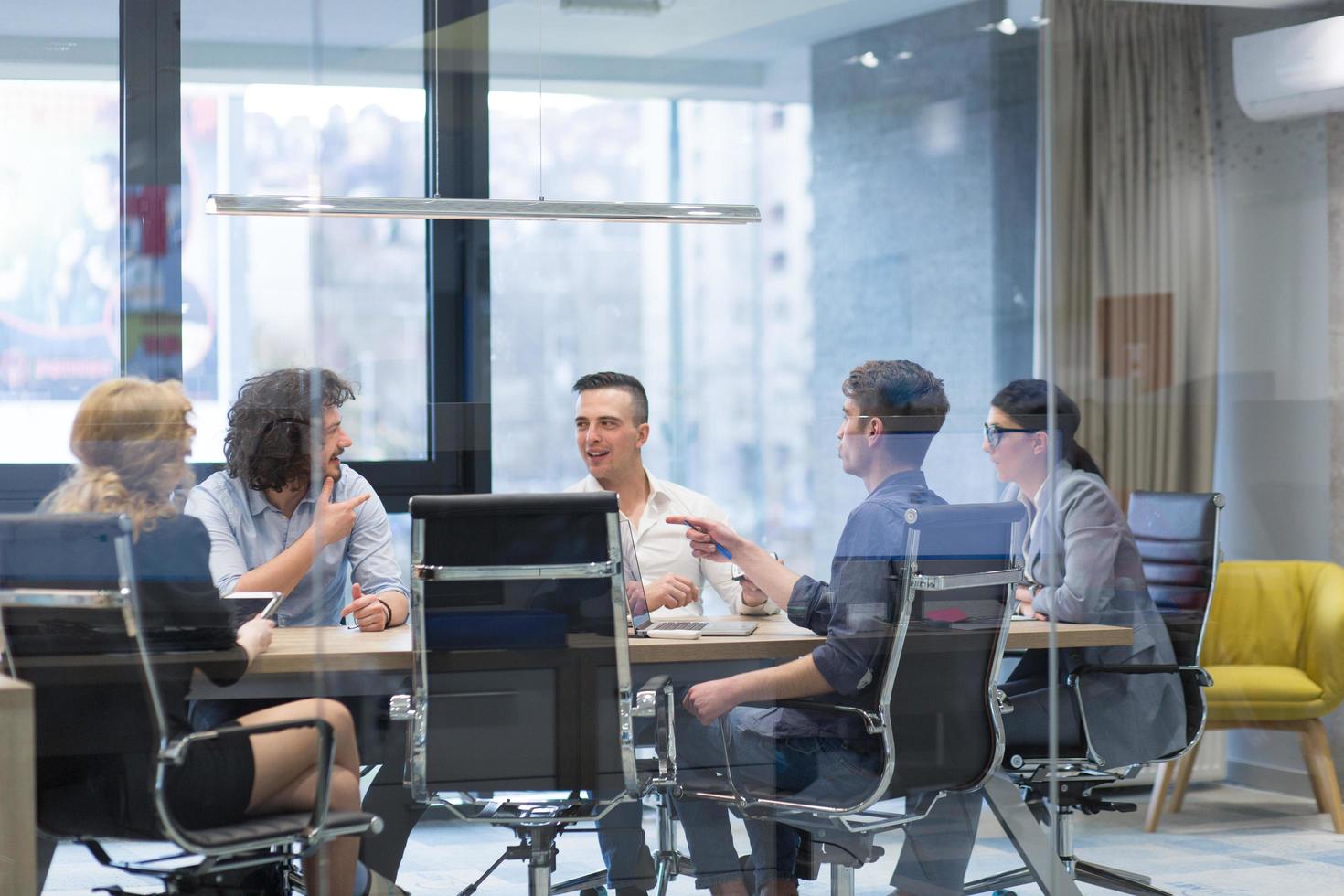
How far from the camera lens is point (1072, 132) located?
4.32 m

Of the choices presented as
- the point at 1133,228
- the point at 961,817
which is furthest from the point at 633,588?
the point at 1133,228

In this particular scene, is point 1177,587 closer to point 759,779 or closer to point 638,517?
point 759,779

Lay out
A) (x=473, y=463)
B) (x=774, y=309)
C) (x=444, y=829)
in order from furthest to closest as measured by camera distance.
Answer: (x=774, y=309) → (x=473, y=463) → (x=444, y=829)

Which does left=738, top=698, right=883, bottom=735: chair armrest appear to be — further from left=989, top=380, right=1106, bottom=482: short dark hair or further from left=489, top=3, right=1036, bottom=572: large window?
left=989, top=380, right=1106, bottom=482: short dark hair

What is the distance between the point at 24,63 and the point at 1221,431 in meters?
3.19

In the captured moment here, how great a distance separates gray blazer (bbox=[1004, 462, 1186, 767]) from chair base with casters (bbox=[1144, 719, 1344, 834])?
0.08 metres

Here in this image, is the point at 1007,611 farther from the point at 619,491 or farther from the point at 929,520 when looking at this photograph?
the point at 619,491

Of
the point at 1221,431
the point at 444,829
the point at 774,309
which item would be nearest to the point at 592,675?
the point at 444,829

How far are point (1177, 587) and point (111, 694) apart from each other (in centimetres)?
266

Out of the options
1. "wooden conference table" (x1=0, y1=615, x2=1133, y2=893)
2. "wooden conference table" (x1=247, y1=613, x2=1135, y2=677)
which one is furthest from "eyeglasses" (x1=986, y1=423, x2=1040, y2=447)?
"wooden conference table" (x1=0, y1=615, x2=1133, y2=893)

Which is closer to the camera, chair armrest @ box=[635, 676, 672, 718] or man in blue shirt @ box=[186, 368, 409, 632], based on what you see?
chair armrest @ box=[635, 676, 672, 718]

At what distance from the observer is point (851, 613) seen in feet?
11.7

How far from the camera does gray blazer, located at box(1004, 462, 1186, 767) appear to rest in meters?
4.08

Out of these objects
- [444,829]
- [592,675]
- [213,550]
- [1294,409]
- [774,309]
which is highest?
[774,309]
